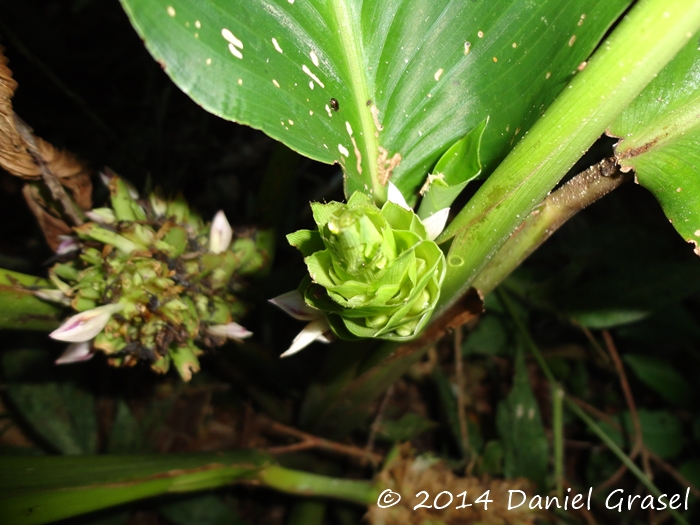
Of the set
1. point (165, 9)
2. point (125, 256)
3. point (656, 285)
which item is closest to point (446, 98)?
point (165, 9)

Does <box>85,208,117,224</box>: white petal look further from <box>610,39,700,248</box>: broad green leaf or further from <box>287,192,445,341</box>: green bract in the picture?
<box>610,39,700,248</box>: broad green leaf

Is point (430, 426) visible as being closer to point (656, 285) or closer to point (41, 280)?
point (656, 285)

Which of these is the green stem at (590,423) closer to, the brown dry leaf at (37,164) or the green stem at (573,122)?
the green stem at (573,122)

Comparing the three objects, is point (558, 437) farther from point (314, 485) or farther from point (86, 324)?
point (86, 324)

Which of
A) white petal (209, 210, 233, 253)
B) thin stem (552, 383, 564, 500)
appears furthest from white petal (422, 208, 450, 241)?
thin stem (552, 383, 564, 500)

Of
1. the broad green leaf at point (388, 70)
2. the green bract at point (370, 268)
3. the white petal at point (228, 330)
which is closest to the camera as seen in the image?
the green bract at point (370, 268)

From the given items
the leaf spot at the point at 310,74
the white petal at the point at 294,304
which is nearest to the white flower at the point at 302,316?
the white petal at the point at 294,304
